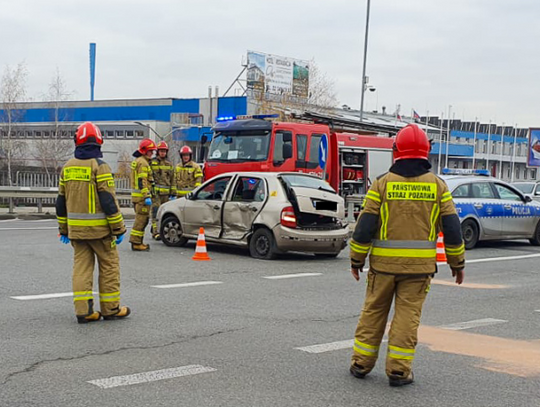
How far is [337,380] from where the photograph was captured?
19.4 ft

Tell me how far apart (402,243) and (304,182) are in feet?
27.8

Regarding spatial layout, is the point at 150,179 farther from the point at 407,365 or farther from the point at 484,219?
the point at 407,365

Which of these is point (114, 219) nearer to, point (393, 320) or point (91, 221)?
point (91, 221)

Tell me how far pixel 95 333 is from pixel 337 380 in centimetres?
263

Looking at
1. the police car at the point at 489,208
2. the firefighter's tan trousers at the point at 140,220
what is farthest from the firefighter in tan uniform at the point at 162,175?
the police car at the point at 489,208

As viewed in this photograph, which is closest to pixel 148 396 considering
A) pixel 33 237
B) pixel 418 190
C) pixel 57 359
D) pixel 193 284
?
pixel 57 359

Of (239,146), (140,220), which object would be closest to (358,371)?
(140,220)

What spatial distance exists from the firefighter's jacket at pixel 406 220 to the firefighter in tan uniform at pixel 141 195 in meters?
9.11

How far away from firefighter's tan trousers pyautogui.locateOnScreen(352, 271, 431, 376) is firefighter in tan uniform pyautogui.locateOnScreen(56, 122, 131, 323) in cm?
309

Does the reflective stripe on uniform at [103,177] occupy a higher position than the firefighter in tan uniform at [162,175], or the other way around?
the reflective stripe on uniform at [103,177]

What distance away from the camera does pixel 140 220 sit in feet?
47.7

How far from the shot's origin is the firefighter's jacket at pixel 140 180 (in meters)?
14.5

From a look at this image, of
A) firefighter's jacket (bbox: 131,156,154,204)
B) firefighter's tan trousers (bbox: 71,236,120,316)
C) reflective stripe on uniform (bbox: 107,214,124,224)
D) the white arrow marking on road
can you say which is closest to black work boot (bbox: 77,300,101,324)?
firefighter's tan trousers (bbox: 71,236,120,316)

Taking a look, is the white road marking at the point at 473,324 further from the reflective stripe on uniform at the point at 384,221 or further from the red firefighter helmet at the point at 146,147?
the red firefighter helmet at the point at 146,147
